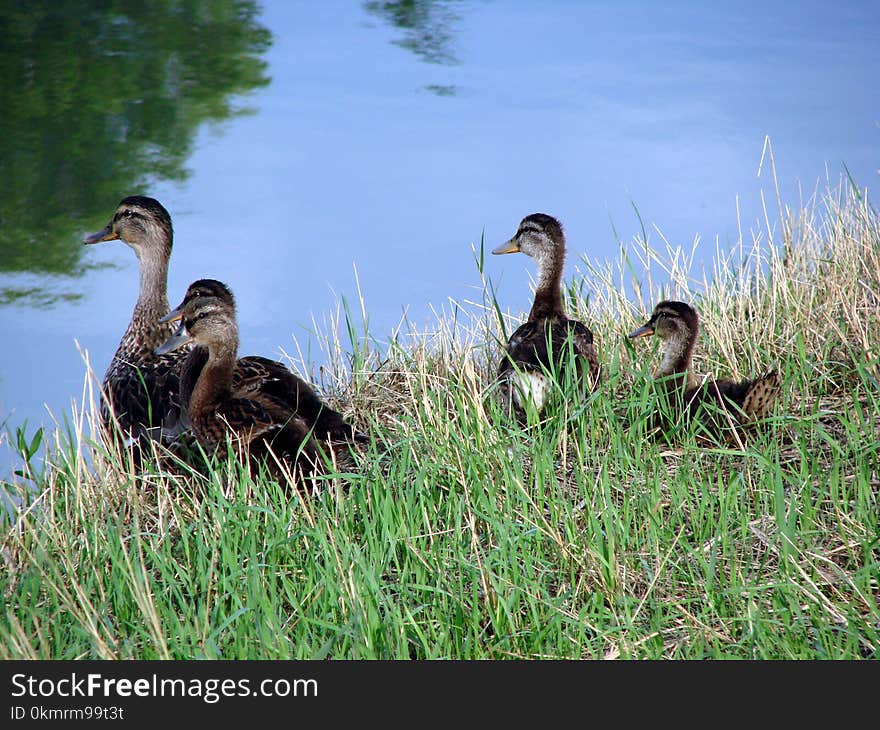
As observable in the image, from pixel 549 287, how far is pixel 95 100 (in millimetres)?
12074

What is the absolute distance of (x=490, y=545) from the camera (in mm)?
4031

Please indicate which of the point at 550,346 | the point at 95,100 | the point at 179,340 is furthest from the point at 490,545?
the point at 95,100

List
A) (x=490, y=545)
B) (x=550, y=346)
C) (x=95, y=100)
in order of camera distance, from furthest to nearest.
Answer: (x=95, y=100)
(x=550, y=346)
(x=490, y=545)

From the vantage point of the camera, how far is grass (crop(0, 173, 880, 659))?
3.53 metres

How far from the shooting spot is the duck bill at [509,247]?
6379mm

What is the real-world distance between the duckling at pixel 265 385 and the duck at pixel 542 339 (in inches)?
30.1

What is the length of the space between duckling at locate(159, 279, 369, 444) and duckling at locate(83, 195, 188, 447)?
0.85ft

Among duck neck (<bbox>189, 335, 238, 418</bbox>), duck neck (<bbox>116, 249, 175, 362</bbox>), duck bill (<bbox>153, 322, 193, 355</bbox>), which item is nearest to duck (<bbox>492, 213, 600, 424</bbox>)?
duck neck (<bbox>189, 335, 238, 418</bbox>)

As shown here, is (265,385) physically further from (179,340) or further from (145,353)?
(145,353)

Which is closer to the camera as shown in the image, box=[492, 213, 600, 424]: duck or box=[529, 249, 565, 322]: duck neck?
box=[492, 213, 600, 424]: duck

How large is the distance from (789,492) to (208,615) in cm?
225

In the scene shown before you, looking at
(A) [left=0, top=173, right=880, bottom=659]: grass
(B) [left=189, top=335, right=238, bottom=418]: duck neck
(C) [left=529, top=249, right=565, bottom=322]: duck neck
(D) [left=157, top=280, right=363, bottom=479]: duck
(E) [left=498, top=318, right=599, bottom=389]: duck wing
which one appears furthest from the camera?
(C) [left=529, top=249, right=565, bottom=322]: duck neck

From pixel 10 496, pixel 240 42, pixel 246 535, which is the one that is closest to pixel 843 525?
pixel 246 535

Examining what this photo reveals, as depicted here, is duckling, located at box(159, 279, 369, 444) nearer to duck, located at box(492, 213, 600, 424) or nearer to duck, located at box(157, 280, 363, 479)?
duck, located at box(157, 280, 363, 479)
